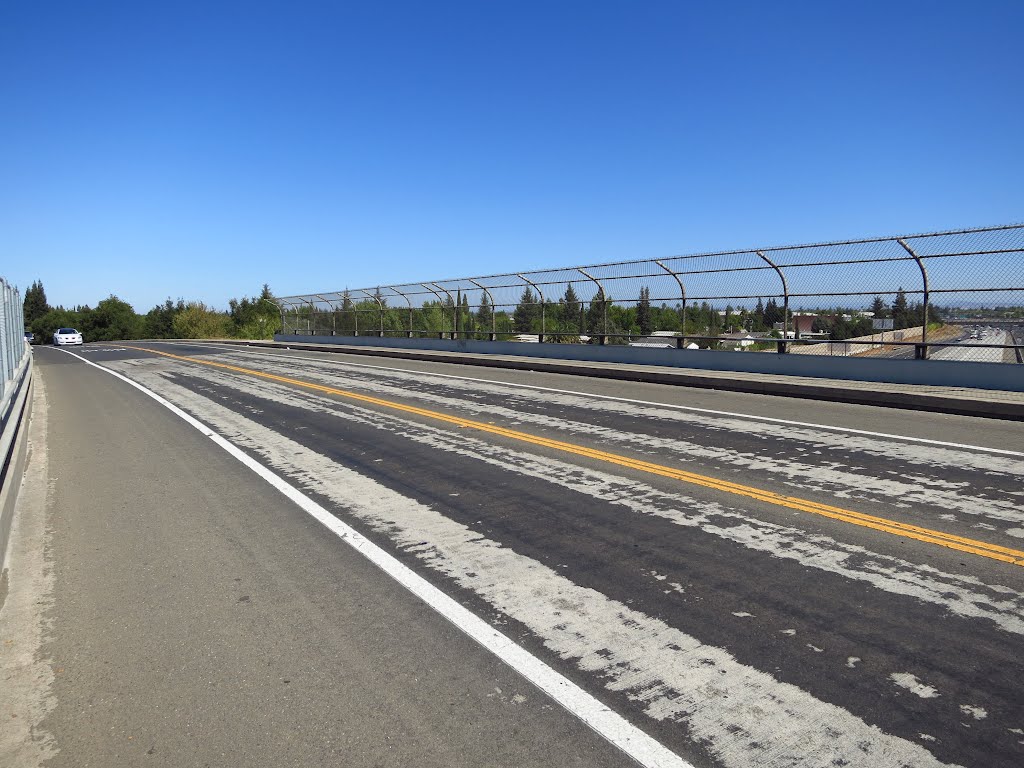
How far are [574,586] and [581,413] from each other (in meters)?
7.02

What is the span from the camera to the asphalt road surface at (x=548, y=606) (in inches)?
109

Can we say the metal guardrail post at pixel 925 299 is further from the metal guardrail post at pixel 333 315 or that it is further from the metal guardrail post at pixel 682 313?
the metal guardrail post at pixel 333 315

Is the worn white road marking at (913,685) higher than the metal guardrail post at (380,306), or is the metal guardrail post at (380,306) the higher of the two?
the metal guardrail post at (380,306)

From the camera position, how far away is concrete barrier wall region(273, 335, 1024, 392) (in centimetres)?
1249

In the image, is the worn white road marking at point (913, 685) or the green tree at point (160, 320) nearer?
the worn white road marking at point (913, 685)

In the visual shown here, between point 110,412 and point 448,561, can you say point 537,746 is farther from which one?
point 110,412

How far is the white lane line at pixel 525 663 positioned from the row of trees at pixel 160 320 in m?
67.1

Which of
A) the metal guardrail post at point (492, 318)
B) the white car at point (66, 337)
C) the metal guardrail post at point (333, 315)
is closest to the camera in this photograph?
the metal guardrail post at point (492, 318)

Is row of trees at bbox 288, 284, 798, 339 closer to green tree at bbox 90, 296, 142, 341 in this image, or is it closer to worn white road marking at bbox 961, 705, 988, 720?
worn white road marking at bbox 961, 705, 988, 720

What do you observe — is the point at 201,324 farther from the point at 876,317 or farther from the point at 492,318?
the point at 876,317

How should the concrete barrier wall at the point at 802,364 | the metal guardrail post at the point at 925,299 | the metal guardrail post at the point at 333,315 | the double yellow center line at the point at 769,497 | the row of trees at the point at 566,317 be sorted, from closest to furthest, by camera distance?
the double yellow center line at the point at 769,497 < the concrete barrier wall at the point at 802,364 < the metal guardrail post at the point at 925,299 < the row of trees at the point at 566,317 < the metal guardrail post at the point at 333,315

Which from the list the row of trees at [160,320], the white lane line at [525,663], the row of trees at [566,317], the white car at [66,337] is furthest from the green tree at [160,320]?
the white lane line at [525,663]

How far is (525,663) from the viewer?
327 cm

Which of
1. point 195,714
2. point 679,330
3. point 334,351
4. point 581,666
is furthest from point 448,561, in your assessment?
point 334,351
